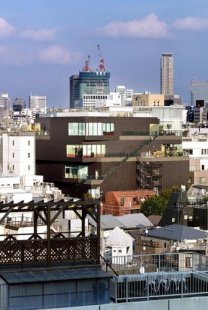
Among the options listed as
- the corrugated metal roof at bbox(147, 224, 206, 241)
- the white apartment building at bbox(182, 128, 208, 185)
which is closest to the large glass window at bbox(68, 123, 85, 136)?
the white apartment building at bbox(182, 128, 208, 185)

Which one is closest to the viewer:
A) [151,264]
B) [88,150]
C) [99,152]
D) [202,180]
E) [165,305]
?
[165,305]

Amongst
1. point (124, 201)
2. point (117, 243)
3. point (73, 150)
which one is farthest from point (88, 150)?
point (117, 243)

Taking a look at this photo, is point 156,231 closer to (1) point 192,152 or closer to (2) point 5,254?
(2) point 5,254

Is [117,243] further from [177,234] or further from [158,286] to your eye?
[158,286]

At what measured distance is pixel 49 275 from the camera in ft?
36.2

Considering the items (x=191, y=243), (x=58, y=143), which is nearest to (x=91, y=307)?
(x=191, y=243)

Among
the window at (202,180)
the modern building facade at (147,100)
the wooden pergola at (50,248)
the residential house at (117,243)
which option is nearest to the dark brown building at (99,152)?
the window at (202,180)

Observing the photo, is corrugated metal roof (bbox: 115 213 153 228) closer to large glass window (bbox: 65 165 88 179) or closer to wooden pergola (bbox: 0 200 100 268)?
large glass window (bbox: 65 165 88 179)

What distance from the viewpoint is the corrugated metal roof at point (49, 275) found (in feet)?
35.5

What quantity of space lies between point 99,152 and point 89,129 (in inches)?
94.6

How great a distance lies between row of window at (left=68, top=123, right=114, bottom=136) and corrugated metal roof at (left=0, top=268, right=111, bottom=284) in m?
56.5

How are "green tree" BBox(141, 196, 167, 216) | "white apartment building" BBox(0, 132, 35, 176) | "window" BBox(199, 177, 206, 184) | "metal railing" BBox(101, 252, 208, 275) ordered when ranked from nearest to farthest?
"metal railing" BBox(101, 252, 208, 275), "green tree" BBox(141, 196, 167, 216), "white apartment building" BBox(0, 132, 35, 176), "window" BBox(199, 177, 206, 184)

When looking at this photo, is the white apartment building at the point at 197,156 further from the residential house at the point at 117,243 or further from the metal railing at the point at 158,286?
the metal railing at the point at 158,286

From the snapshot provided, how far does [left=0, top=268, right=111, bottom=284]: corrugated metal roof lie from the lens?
10.8 meters
